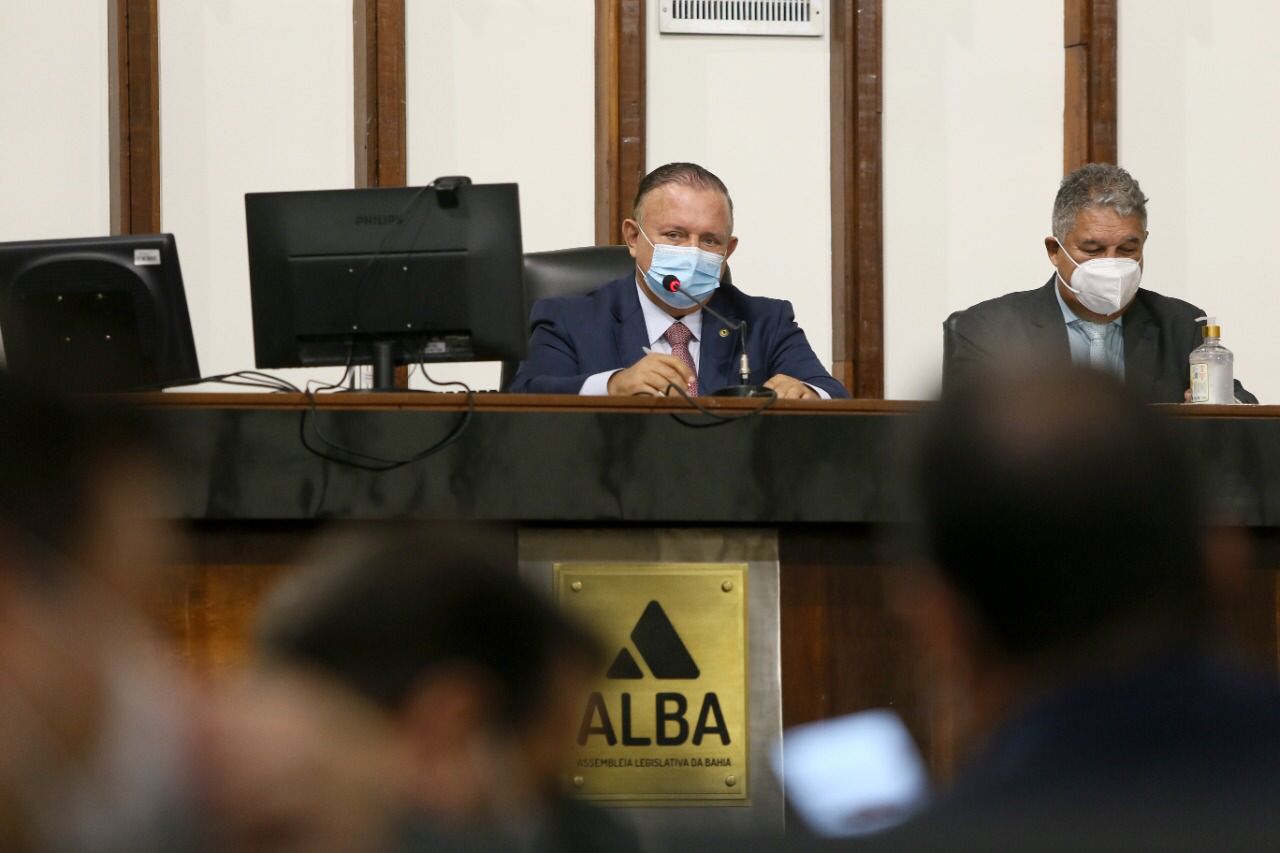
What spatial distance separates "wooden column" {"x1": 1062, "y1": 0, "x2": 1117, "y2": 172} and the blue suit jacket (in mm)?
2098

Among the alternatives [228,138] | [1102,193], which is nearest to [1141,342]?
[1102,193]

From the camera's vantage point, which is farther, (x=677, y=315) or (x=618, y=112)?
(x=618, y=112)

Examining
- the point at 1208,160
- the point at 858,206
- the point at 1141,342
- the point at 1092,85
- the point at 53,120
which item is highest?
the point at 1092,85

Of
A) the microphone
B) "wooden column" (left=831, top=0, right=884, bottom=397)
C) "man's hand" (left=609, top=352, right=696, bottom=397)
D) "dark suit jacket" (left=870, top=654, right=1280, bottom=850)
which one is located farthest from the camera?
"wooden column" (left=831, top=0, right=884, bottom=397)

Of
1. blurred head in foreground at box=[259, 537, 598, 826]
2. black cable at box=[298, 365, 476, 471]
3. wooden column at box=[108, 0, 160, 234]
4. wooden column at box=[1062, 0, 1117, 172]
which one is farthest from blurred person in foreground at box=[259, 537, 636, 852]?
wooden column at box=[1062, 0, 1117, 172]

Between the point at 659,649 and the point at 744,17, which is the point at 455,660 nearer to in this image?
the point at 659,649

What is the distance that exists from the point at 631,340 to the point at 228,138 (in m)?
2.10

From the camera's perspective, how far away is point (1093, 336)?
3840 mm


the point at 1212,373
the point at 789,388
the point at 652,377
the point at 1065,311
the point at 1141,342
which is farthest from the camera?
the point at 1065,311

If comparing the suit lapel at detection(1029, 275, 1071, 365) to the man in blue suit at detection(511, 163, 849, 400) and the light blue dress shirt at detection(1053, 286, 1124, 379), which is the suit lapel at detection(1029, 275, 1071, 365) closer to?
the light blue dress shirt at detection(1053, 286, 1124, 379)

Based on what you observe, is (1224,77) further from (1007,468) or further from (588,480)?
(1007,468)

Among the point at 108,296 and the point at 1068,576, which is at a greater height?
the point at 108,296

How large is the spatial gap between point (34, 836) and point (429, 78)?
4.76 m

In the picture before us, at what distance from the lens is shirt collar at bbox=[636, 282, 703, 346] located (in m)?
3.60
